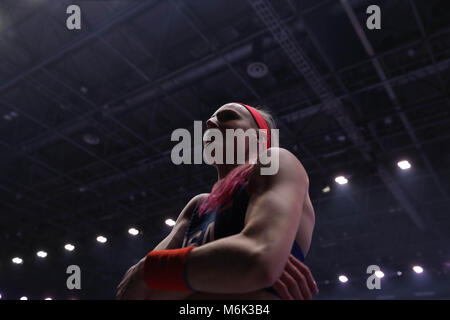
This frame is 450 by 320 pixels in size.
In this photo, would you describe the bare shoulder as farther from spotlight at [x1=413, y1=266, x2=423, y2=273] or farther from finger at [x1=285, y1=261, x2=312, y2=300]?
spotlight at [x1=413, y1=266, x2=423, y2=273]

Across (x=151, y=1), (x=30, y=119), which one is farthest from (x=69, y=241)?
(x=151, y=1)

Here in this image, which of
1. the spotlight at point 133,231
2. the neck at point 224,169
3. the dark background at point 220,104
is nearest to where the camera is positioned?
the neck at point 224,169

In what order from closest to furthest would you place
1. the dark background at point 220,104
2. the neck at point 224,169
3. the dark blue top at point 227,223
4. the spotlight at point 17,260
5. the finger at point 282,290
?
the finger at point 282,290
the dark blue top at point 227,223
the neck at point 224,169
the dark background at point 220,104
the spotlight at point 17,260

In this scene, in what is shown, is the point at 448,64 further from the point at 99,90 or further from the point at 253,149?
the point at 253,149

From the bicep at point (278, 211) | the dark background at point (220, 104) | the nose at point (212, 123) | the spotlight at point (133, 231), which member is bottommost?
the bicep at point (278, 211)

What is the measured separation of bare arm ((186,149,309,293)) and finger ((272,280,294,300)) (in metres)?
0.13

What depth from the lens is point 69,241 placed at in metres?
17.0

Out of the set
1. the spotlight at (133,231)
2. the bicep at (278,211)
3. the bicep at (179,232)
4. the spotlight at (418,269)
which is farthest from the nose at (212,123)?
the spotlight at (418,269)

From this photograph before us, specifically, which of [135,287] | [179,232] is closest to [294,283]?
[135,287]

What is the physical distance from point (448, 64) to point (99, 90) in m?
8.34

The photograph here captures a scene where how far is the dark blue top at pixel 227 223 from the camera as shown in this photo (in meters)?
1.11

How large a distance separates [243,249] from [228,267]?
49 mm

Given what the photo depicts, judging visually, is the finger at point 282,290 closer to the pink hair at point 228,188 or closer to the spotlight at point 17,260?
the pink hair at point 228,188

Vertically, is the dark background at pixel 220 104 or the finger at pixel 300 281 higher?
the dark background at pixel 220 104
